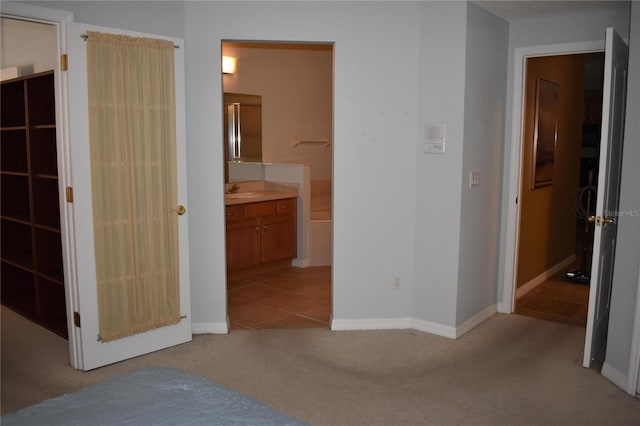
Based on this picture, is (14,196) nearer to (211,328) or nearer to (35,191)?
(35,191)

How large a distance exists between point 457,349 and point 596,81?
680cm

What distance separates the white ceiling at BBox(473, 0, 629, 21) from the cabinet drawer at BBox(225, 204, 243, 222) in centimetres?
289

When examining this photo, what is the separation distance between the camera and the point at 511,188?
4422 millimetres

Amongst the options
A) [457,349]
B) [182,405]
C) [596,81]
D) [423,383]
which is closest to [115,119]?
[182,405]

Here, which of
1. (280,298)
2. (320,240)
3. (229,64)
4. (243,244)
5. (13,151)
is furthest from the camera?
(320,240)

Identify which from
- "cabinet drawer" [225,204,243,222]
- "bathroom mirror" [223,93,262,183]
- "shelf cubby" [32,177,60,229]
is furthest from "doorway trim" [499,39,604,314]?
"shelf cubby" [32,177,60,229]

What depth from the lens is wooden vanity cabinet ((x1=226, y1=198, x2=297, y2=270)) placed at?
539 cm

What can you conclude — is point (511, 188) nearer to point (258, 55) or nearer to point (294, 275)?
point (294, 275)

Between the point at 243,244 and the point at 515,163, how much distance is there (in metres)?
2.74

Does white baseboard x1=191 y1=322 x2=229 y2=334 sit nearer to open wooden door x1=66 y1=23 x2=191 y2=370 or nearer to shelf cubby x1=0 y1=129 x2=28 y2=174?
open wooden door x1=66 y1=23 x2=191 y2=370

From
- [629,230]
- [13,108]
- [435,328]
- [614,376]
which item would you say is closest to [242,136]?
[13,108]

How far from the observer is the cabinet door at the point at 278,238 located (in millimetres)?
5742

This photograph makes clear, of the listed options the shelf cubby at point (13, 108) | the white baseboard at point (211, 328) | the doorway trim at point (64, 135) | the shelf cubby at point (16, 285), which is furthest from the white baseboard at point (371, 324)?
the shelf cubby at point (13, 108)

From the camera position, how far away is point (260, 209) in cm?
564
